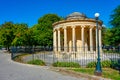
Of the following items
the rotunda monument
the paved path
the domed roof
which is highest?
the domed roof

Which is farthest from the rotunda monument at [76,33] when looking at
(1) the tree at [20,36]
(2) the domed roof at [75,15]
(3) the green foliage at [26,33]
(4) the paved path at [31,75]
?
(4) the paved path at [31,75]

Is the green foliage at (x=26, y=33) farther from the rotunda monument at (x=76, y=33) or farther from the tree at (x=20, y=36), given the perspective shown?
the rotunda monument at (x=76, y=33)

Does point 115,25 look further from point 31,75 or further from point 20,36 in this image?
point 31,75

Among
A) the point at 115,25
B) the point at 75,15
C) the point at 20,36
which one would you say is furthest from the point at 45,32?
the point at 75,15

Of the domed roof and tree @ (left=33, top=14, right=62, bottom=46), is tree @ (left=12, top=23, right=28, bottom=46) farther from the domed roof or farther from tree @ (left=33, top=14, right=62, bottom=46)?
the domed roof

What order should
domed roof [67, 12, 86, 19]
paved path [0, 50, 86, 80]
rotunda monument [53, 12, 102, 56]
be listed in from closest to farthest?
paved path [0, 50, 86, 80] → rotunda monument [53, 12, 102, 56] → domed roof [67, 12, 86, 19]

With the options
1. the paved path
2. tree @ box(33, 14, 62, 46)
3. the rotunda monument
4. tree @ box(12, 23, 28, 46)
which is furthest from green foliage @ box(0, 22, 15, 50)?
the paved path

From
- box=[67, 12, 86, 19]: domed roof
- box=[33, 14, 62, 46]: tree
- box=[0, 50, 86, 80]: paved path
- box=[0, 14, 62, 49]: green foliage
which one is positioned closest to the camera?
box=[0, 50, 86, 80]: paved path

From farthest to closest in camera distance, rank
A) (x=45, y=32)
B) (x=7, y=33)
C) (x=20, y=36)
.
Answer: (x=45, y=32), (x=7, y=33), (x=20, y=36)

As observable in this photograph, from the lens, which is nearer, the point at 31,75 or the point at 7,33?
the point at 31,75

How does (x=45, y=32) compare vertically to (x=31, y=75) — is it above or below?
above

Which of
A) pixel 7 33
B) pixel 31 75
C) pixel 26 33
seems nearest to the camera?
pixel 31 75

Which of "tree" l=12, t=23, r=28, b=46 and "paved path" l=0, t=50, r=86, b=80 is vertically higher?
"tree" l=12, t=23, r=28, b=46

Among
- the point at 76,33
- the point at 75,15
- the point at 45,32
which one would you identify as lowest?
the point at 76,33
